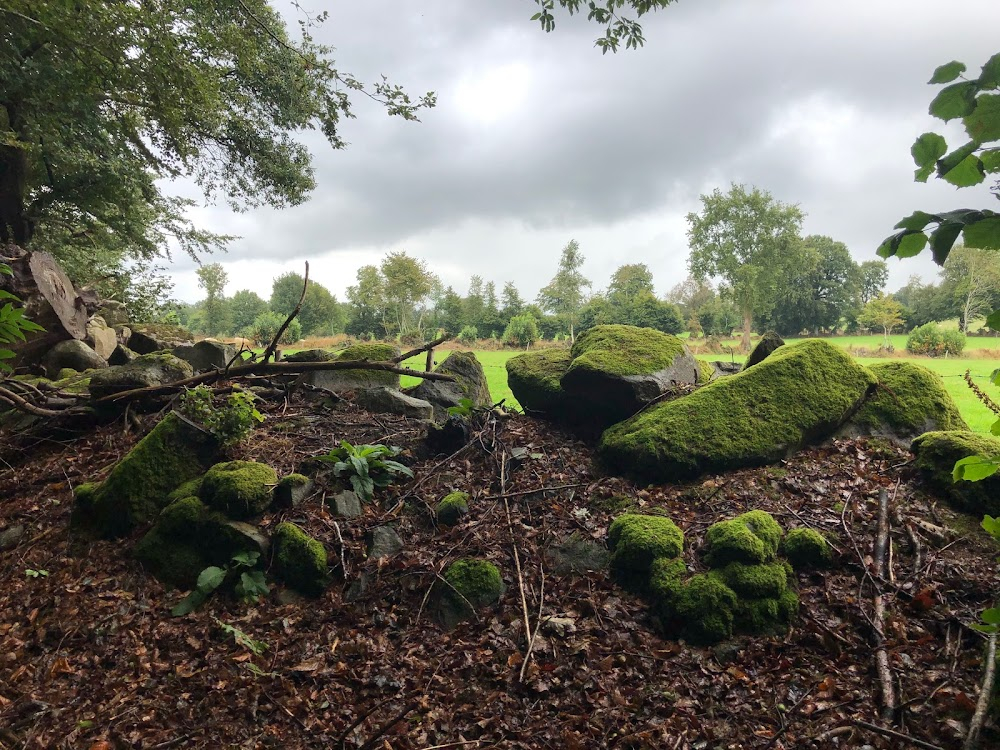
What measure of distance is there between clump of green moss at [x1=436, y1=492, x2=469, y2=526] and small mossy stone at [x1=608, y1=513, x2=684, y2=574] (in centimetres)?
146

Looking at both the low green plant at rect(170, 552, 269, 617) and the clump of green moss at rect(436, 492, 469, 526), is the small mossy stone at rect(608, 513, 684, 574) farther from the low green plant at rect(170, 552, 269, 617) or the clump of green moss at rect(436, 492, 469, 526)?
the low green plant at rect(170, 552, 269, 617)

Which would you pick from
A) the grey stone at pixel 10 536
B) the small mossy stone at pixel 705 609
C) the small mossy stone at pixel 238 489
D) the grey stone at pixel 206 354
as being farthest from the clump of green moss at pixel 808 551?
the grey stone at pixel 206 354

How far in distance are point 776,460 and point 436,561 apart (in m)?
3.54

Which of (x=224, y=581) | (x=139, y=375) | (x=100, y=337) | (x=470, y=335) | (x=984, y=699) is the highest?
(x=470, y=335)

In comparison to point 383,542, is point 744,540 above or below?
above

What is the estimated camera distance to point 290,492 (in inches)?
192

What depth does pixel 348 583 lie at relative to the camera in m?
4.26

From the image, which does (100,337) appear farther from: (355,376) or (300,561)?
(300,561)

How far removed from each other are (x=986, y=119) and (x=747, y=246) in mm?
25647

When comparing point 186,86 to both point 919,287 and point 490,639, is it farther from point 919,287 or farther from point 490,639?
point 919,287

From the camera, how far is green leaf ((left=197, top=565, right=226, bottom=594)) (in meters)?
4.10

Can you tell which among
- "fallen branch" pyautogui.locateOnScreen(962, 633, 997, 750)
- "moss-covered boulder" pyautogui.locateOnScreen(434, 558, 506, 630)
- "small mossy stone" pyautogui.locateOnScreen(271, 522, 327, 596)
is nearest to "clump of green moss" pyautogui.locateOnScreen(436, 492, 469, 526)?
"moss-covered boulder" pyautogui.locateOnScreen(434, 558, 506, 630)

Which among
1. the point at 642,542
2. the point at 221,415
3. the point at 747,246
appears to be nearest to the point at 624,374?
the point at 642,542

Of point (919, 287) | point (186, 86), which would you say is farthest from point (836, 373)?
point (919, 287)
